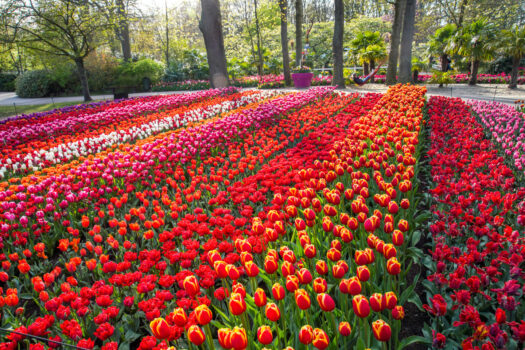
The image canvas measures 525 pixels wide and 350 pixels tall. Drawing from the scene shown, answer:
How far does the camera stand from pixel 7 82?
117 ft

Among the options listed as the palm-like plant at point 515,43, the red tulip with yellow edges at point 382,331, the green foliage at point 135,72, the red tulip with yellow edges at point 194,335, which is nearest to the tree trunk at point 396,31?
the palm-like plant at point 515,43

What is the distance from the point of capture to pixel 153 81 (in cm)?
2736

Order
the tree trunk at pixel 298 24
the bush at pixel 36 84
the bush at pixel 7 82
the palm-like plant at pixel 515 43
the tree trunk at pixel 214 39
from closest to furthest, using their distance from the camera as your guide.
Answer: the palm-like plant at pixel 515 43, the tree trunk at pixel 214 39, the tree trunk at pixel 298 24, the bush at pixel 36 84, the bush at pixel 7 82

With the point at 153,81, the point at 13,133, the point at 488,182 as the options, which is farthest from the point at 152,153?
the point at 153,81

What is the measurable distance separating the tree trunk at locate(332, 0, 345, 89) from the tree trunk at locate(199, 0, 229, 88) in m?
5.65

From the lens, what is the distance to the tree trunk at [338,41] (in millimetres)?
15984

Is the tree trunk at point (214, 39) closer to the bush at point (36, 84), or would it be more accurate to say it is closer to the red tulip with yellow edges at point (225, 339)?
the bush at point (36, 84)

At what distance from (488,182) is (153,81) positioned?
2770 cm

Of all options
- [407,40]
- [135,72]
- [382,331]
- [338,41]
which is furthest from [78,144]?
[135,72]

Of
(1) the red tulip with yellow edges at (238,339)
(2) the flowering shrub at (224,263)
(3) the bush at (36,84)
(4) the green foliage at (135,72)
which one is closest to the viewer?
(1) the red tulip with yellow edges at (238,339)

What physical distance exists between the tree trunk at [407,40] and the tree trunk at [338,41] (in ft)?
9.27

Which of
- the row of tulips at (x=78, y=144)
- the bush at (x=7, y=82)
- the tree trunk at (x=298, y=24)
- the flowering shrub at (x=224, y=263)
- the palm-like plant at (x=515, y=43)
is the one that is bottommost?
the flowering shrub at (x=224, y=263)

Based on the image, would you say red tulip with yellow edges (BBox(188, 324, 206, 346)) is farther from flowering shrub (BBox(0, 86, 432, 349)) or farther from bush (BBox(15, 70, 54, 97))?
bush (BBox(15, 70, 54, 97))

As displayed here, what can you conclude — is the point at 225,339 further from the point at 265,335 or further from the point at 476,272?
the point at 476,272
